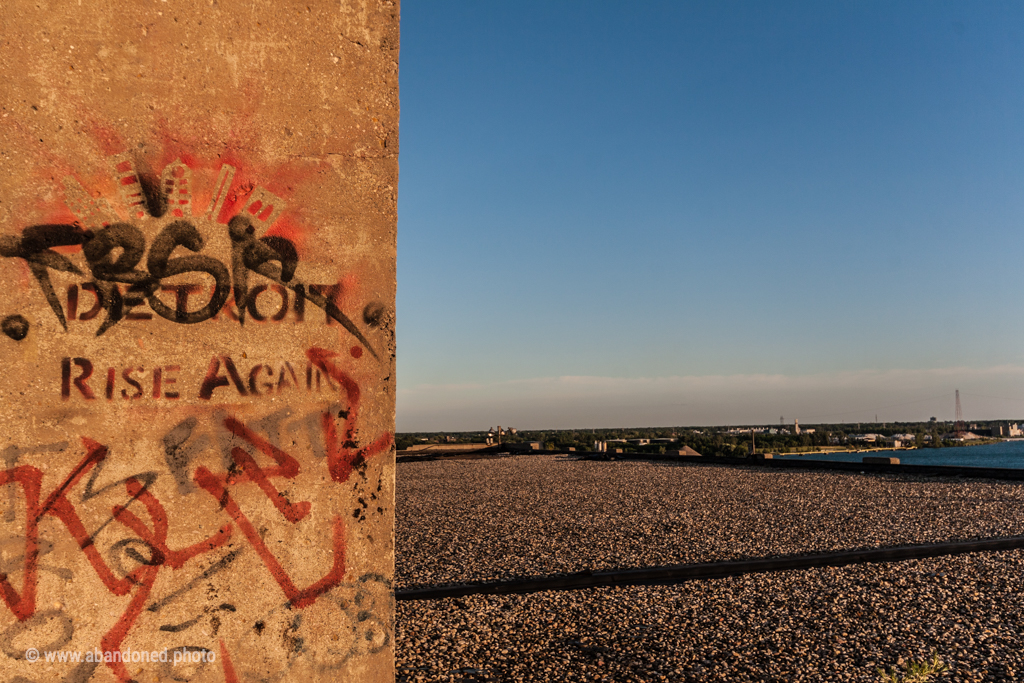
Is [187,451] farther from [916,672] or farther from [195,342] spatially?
[916,672]

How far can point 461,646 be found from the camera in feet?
17.3

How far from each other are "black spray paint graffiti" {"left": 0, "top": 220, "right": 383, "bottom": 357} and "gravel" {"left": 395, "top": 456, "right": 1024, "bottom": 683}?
336cm

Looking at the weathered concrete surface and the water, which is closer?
the weathered concrete surface

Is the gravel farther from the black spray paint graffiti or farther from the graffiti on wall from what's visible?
the black spray paint graffiti

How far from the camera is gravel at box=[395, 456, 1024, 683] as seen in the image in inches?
192

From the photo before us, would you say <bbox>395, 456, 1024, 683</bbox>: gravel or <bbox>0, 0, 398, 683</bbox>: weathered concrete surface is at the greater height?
<bbox>0, 0, 398, 683</bbox>: weathered concrete surface

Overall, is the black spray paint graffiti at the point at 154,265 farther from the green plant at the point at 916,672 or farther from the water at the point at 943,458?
the water at the point at 943,458

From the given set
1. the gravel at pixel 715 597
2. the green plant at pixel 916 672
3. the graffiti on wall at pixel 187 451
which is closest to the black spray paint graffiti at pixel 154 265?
the graffiti on wall at pixel 187 451

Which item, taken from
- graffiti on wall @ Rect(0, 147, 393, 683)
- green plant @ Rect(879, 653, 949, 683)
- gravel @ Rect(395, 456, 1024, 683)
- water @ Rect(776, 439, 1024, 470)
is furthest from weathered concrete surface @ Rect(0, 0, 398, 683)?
water @ Rect(776, 439, 1024, 470)

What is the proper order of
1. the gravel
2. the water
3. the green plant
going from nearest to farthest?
the green plant → the gravel → the water

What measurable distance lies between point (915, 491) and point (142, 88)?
15.5 meters

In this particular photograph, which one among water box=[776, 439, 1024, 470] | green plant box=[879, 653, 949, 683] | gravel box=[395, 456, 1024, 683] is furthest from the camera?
water box=[776, 439, 1024, 470]

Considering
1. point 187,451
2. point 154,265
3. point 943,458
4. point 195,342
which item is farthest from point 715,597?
point 943,458

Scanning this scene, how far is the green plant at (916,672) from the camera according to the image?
14.6ft
